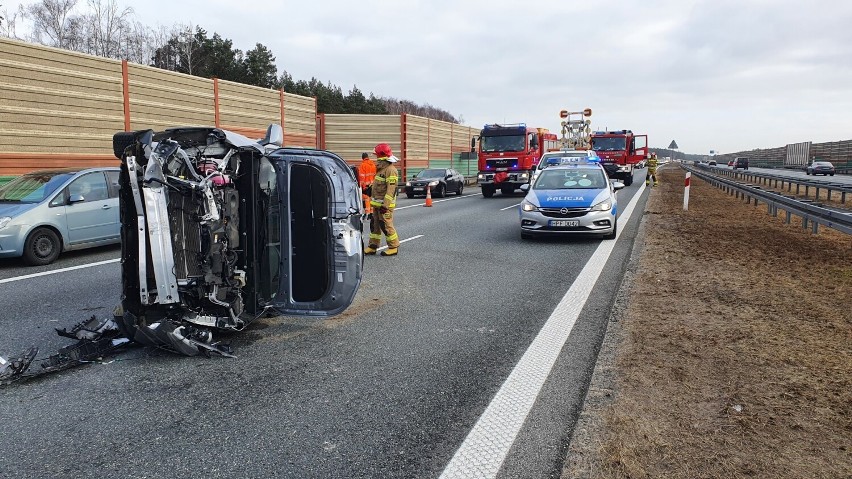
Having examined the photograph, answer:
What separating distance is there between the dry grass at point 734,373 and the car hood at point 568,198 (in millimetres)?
2667

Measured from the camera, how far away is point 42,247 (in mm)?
8805

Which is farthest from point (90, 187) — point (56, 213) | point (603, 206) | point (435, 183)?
point (435, 183)

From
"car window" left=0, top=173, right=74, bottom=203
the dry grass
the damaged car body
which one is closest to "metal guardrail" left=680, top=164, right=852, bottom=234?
the dry grass

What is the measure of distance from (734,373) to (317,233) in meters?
3.49

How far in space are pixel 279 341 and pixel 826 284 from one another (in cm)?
646

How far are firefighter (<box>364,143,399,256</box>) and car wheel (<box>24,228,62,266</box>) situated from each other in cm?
479

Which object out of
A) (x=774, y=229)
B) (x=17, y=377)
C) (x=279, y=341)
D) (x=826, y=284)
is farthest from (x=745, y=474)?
(x=774, y=229)

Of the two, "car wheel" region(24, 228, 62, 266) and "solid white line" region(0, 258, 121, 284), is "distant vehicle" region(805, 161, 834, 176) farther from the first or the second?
"car wheel" region(24, 228, 62, 266)

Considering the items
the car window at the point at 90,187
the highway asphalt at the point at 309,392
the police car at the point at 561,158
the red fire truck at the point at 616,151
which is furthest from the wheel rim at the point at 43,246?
the red fire truck at the point at 616,151

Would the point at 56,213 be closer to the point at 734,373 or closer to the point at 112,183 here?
the point at 112,183

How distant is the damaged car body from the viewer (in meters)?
4.36

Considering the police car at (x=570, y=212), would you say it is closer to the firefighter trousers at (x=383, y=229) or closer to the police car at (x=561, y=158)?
the firefighter trousers at (x=383, y=229)

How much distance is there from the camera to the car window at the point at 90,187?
9.41m

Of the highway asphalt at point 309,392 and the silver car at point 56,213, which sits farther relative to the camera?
the silver car at point 56,213
